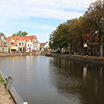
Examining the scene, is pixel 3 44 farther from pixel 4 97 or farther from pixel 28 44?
pixel 4 97

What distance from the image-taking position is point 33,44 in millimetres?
97750

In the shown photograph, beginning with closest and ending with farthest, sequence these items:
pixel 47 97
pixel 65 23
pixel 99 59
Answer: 1. pixel 47 97
2. pixel 99 59
3. pixel 65 23

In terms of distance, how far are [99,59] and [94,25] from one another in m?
9.05

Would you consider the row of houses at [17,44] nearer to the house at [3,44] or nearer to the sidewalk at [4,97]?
the house at [3,44]

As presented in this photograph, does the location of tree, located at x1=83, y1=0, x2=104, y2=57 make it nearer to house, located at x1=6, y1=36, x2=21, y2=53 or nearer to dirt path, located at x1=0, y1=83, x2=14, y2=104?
dirt path, located at x1=0, y1=83, x2=14, y2=104

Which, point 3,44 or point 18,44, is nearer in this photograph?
point 3,44

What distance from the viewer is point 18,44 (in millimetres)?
87375

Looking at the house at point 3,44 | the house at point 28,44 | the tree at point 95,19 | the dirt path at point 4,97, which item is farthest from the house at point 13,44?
the dirt path at point 4,97

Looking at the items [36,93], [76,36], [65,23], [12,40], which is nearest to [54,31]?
[65,23]

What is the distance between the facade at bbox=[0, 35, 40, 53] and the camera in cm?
8006

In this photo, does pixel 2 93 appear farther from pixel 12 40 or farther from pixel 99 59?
pixel 12 40

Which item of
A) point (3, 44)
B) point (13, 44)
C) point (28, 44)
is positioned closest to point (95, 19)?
point (3, 44)

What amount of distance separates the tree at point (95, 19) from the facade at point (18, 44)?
179 ft

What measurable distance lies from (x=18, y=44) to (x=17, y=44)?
79 centimetres
